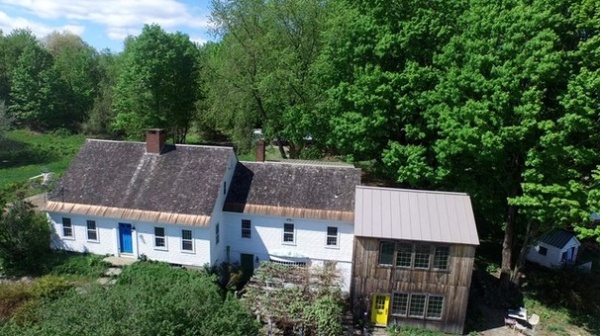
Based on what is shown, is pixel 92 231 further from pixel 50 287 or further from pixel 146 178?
pixel 50 287

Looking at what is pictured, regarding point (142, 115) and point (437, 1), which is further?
point (142, 115)

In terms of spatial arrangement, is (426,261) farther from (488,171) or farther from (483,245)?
(483,245)

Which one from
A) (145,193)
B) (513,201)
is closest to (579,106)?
(513,201)

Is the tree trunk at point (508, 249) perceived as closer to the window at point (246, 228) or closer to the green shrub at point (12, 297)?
the window at point (246, 228)

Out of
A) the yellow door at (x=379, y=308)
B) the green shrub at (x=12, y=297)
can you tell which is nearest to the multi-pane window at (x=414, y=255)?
the yellow door at (x=379, y=308)

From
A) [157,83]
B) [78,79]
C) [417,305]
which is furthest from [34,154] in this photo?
[417,305]

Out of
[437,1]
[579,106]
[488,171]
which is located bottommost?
[488,171]
